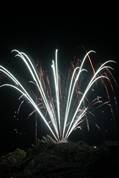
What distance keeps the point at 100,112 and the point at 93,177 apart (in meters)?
31.6

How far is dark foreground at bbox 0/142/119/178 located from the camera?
37.3 meters

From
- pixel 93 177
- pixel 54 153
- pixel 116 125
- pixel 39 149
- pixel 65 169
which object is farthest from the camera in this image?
pixel 116 125

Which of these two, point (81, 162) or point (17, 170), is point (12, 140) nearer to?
point (17, 170)

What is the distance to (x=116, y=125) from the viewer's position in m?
61.1

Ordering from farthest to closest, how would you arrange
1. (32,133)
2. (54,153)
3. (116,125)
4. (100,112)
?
(32,133) → (100,112) → (116,125) → (54,153)

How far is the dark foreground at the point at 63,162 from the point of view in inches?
1469

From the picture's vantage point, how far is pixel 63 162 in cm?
4175

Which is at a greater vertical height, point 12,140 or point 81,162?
point 12,140

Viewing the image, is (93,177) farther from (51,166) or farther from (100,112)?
(100,112)

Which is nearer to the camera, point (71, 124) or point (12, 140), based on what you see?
point (71, 124)

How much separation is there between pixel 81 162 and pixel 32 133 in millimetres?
37110

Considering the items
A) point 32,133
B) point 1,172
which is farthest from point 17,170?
point 32,133

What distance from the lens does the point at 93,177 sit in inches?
1438

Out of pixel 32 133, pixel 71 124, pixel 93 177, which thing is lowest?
pixel 93 177
